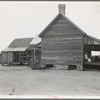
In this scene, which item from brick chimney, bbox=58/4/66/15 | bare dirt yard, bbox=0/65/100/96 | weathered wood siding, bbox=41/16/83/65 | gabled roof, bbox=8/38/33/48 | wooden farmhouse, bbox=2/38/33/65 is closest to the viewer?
bare dirt yard, bbox=0/65/100/96

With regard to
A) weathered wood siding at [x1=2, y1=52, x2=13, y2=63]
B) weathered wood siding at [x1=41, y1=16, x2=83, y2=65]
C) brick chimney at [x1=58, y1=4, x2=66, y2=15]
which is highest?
brick chimney at [x1=58, y1=4, x2=66, y2=15]

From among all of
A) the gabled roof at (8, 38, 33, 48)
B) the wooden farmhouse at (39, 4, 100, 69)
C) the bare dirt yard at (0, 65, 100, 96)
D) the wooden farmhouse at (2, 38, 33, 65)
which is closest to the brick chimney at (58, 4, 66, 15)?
the wooden farmhouse at (39, 4, 100, 69)

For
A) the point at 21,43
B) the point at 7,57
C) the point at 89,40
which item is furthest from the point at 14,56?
the point at 89,40

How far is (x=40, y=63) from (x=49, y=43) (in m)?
2.80

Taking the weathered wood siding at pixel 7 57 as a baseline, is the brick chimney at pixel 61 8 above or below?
above

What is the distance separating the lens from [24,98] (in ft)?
24.3

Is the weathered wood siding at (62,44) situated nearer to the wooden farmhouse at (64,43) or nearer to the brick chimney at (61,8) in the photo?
the wooden farmhouse at (64,43)

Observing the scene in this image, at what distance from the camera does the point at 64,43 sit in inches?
863

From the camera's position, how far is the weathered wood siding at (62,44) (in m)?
21.1

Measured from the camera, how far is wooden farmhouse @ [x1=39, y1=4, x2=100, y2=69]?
21.0 metres

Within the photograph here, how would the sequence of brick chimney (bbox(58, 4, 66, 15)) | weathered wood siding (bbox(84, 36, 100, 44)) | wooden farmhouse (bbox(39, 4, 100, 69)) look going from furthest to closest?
1. brick chimney (bbox(58, 4, 66, 15))
2. weathered wood siding (bbox(84, 36, 100, 44))
3. wooden farmhouse (bbox(39, 4, 100, 69))

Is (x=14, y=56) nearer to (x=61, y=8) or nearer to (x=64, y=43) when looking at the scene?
(x=64, y=43)

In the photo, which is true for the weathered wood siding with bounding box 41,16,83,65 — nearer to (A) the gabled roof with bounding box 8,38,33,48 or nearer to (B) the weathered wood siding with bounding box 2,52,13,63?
(B) the weathered wood siding with bounding box 2,52,13,63

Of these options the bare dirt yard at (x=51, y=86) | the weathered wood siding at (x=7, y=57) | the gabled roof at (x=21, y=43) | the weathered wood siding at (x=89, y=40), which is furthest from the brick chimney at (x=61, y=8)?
the weathered wood siding at (x=7, y=57)
